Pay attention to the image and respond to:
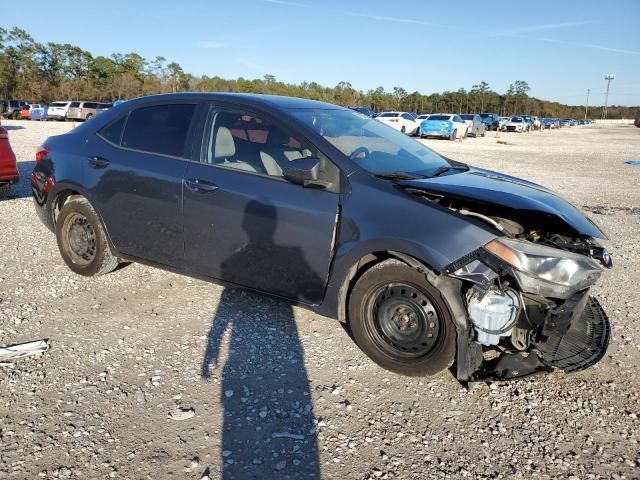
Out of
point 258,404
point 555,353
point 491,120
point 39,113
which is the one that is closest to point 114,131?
point 258,404

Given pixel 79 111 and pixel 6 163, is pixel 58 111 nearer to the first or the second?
pixel 79 111

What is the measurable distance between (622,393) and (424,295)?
4.59ft

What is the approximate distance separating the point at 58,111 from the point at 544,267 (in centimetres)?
4411

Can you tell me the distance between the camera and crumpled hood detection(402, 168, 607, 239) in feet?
9.55

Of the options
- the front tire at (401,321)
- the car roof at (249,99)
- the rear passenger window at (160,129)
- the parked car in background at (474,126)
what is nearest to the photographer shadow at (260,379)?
the front tire at (401,321)

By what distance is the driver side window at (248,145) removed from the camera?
3.46 metres

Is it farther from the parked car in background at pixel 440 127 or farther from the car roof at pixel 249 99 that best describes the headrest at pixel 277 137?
the parked car in background at pixel 440 127

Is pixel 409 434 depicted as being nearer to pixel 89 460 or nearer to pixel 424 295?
pixel 424 295

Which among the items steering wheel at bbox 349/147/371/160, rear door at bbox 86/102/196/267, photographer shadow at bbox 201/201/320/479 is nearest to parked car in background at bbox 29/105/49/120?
rear door at bbox 86/102/196/267

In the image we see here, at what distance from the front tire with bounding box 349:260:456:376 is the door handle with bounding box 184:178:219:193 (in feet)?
4.34

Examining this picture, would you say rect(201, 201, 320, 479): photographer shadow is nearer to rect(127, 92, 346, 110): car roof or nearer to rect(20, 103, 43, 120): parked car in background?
rect(127, 92, 346, 110): car roof

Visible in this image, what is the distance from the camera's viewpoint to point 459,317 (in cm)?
284

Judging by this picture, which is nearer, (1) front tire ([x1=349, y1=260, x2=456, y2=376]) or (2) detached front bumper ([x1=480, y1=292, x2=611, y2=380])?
Result: (2) detached front bumper ([x1=480, y1=292, x2=611, y2=380])

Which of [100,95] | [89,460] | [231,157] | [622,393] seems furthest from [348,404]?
[100,95]
